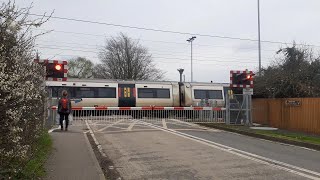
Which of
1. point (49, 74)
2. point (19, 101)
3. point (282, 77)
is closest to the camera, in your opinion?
point (19, 101)

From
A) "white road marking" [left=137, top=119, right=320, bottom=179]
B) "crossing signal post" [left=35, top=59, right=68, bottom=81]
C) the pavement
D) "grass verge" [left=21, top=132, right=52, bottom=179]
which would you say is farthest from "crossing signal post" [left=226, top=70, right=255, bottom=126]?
"grass verge" [left=21, top=132, right=52, bottom=179]

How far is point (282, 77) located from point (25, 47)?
18.6 metres

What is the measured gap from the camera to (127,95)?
3152 cm

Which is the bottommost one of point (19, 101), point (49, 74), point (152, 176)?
point (152, 176)

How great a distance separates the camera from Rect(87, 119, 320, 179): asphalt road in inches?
358

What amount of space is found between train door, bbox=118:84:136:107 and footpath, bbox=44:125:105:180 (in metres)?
17.4

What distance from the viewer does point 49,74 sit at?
1574 cm

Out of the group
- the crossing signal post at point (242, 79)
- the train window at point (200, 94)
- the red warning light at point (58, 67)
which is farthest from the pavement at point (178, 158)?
the train window at point (200, 94)

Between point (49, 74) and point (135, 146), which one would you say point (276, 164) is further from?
point (49, 74)

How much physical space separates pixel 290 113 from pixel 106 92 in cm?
1419

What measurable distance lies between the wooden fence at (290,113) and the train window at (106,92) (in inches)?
428

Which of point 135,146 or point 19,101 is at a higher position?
point 19,101

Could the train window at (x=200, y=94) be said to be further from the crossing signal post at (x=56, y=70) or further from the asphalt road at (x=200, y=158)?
the crossing signal post at (x=56, y=70)

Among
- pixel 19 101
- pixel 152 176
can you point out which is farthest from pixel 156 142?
pixel 19 101
